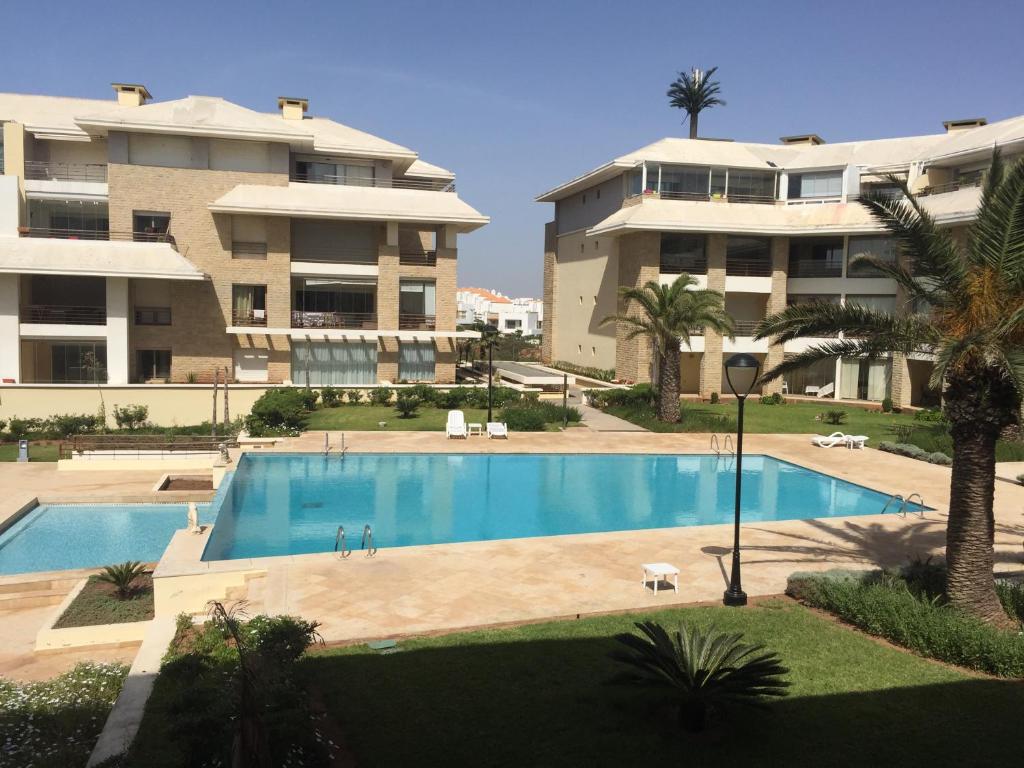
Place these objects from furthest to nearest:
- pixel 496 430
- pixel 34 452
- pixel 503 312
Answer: pixel 503 312, pixel 496 430, pixel 34 452

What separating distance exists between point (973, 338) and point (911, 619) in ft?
11.7

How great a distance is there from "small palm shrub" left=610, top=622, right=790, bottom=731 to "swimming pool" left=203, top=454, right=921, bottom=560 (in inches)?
373

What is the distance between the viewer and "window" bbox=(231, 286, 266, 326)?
34.9 m

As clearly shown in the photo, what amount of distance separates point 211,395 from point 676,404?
17.9 meters

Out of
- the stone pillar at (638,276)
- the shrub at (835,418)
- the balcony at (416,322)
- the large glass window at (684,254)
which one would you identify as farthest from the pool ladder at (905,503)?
the balcony at (416,322)

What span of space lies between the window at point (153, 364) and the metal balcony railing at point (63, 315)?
6.76 feet

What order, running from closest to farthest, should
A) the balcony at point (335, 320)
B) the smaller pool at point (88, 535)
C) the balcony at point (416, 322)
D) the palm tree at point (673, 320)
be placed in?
the smaller pool at point (88, 535)
the palm tree at point (673, 320)
the balcony at point (335, 320)
the balcony at point (416, 322)

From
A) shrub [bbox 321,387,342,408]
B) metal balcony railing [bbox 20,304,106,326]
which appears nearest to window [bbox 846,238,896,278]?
shrub [bbox 321,387,342,408]

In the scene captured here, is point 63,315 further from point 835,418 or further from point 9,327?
point 835,418

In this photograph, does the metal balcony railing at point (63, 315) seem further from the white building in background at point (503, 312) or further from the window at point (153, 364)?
the white building in background at point (503, 312)

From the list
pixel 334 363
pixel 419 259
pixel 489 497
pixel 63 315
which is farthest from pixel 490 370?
pixel 63 315

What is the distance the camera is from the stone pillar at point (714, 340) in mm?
38375

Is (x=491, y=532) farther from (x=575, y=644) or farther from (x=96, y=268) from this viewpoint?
(x=96, y=268)

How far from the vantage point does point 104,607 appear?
504 inches
